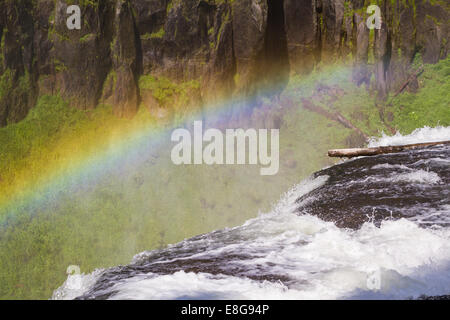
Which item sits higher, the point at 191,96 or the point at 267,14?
the point at 267,14

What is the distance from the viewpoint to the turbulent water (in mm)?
4617

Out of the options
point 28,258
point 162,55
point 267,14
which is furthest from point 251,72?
point 28,258

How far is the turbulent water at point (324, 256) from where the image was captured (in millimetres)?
4617

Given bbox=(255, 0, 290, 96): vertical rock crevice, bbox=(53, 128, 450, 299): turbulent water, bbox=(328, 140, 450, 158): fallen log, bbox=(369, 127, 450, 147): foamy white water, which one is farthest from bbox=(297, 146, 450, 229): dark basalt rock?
bbox=(255, 0, 290, 96): vertical rock crevice

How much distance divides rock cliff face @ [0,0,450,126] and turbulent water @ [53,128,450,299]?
7.58 meters

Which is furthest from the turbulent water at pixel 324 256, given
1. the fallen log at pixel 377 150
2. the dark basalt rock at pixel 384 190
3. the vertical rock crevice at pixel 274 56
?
the vertical rock crevice at pixel 274 56

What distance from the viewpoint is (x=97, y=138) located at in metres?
13.9

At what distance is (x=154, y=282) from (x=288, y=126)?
10720 mm

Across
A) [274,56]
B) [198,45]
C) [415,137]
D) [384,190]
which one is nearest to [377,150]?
[415,137]

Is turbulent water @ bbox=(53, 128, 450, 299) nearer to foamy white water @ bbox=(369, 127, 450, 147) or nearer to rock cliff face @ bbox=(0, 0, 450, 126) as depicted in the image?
foamy white water @ bbox=(369, 127, 450, 147)

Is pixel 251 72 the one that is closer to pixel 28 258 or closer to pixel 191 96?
pixel 191 96

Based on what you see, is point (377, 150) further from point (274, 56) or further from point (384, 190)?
point (274, 56)

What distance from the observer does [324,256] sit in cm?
557

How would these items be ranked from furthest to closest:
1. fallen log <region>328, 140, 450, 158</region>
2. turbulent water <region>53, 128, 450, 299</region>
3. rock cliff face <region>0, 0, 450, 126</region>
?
rock cliff face <region>0, 0, 450, 126</region> → fallen log <region>328, 140, 450, 158</region> → turbulent water <region>53, 128, 450, 299</region>
